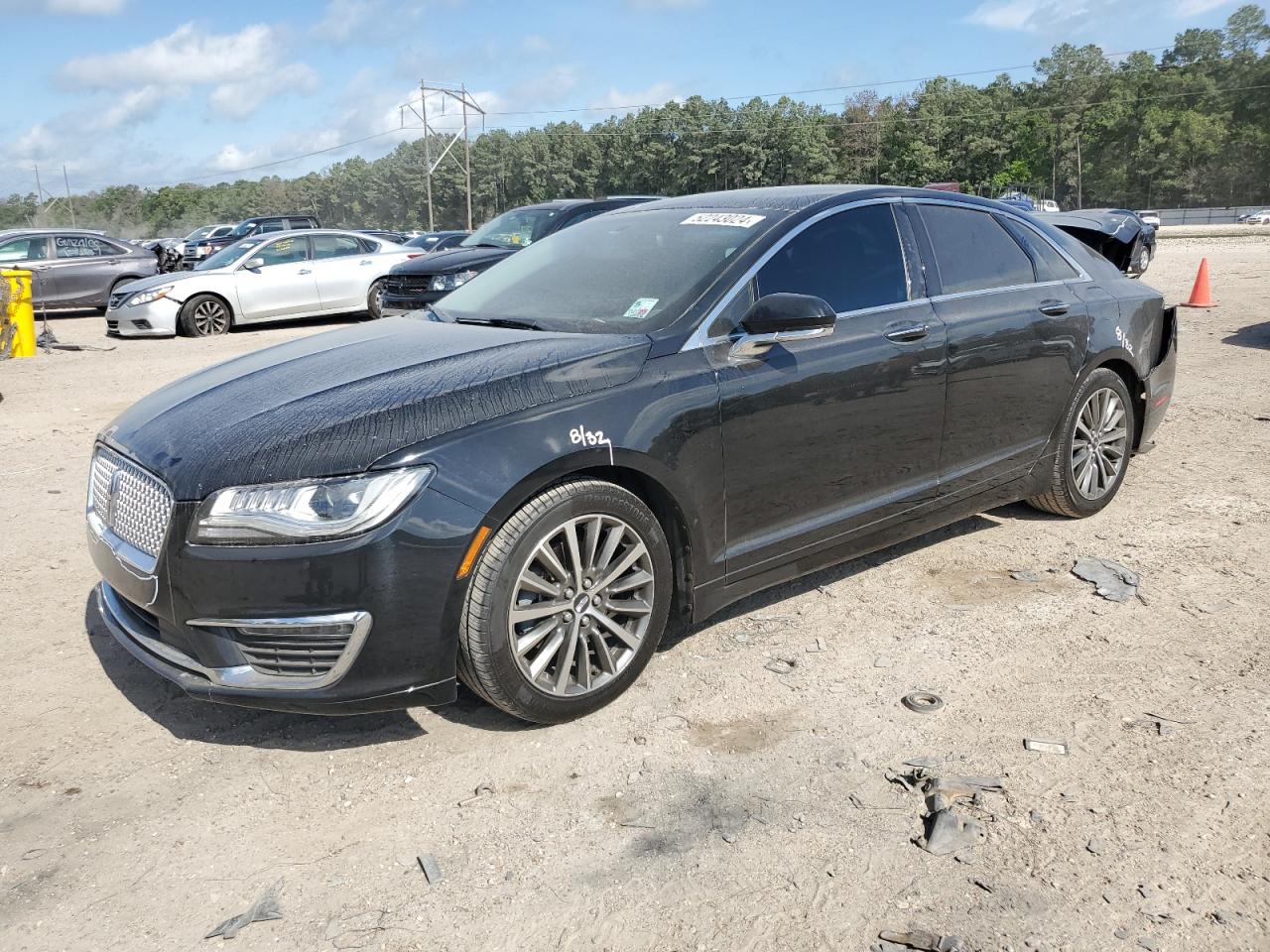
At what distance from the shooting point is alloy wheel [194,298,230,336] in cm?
1521

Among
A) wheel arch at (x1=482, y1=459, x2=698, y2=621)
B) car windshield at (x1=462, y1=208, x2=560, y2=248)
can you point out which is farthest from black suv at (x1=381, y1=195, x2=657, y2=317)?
wheel arch at (x1=482, y1=459, x2=698, y2=621)

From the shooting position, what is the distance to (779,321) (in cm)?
378

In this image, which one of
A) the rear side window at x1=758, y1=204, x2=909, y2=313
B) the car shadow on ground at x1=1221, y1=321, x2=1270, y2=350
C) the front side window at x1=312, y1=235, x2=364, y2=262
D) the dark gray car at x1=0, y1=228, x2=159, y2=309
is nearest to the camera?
the rear side window at x1=758, y1=204, x2=909, y2=313

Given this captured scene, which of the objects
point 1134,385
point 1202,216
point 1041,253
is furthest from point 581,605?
point 1202,216

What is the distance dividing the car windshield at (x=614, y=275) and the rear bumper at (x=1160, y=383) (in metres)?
2.83

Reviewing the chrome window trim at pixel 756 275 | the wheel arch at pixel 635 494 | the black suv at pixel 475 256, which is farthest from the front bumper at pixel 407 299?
the wheel arch at pixel 635 494

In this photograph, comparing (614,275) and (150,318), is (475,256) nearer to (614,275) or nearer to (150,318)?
(150,318)

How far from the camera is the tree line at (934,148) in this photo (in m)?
96.6

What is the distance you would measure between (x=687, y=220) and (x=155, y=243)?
64.6ft

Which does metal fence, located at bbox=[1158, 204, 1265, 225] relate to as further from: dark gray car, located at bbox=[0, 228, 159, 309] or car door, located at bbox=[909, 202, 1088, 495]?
car door, located at bbox=[909, 202, 1088, 495]

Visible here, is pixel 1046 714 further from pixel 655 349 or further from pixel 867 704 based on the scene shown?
pixel 655 349

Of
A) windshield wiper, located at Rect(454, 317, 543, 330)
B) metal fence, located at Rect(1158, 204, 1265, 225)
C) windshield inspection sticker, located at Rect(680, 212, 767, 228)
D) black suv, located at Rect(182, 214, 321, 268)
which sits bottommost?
windshield wiper, located at Rect(454, 317, 543, 330)

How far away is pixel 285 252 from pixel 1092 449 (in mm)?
13228

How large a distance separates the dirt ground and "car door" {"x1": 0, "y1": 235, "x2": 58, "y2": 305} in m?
15.3
